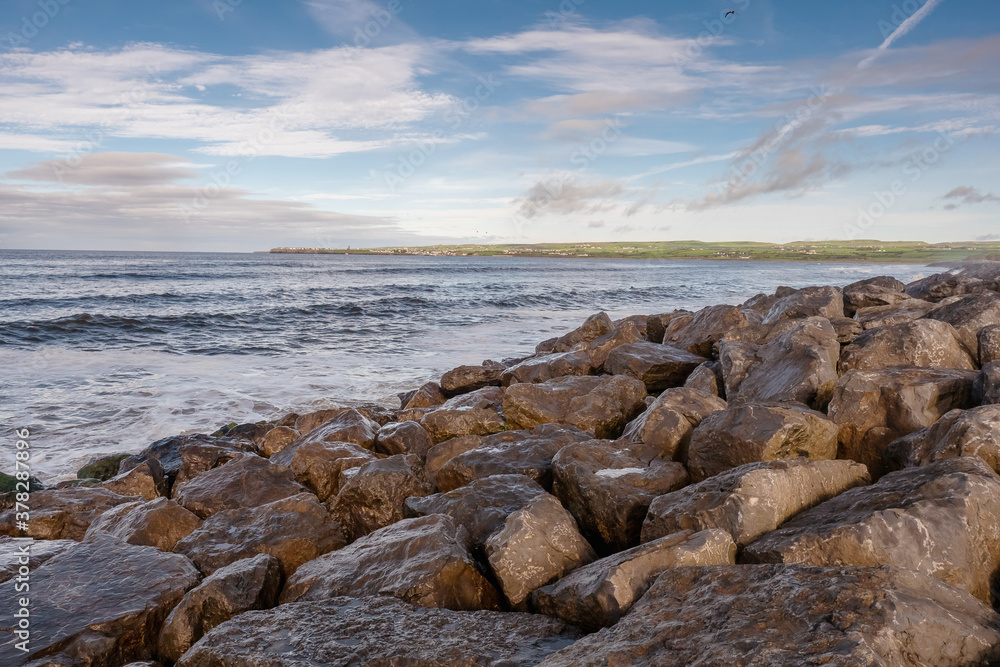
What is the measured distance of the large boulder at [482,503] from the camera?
16.6ft

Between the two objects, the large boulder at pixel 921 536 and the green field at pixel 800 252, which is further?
the green field at pixel 800 252

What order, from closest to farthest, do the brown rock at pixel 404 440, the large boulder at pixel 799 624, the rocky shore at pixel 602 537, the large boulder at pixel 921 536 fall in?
the large boulder at pixel 799 624 < the rocky shore at pixel 602 537 < the large boulder at pixel 921 536 < the brown rock at pixel 404 440

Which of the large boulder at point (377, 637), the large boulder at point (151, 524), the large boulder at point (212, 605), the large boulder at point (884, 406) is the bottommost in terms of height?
the large boulder at point (151, 524)

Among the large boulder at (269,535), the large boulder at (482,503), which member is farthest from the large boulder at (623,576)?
the large boulder at (269,535)

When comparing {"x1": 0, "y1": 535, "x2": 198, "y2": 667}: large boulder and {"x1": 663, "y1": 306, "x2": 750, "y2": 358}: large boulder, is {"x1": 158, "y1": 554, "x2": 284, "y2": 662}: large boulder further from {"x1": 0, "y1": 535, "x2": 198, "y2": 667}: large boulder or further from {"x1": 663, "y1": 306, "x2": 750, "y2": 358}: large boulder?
{"x1": 663, "y1": 306, "x2": 750, "y2": 358}: large boulder

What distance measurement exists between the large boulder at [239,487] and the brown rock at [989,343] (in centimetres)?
861

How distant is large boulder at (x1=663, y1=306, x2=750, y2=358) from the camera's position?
10.3 meters

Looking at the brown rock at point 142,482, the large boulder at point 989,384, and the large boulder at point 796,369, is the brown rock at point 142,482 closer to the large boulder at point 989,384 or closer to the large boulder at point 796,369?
the large boulder at point 796,369

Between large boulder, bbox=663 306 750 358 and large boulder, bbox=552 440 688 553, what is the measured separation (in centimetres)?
521

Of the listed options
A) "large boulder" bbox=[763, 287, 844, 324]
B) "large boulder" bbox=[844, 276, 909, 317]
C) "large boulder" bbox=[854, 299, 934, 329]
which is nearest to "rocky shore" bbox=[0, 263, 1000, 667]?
"large boulder" bbox=[854, 299, 934, 329]

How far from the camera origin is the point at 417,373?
15.7 metres

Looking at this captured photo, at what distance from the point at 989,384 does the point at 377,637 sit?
229 inches

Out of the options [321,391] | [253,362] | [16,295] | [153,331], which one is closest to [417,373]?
[321,391]

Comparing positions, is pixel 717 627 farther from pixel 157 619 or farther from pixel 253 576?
pixel 157 619
